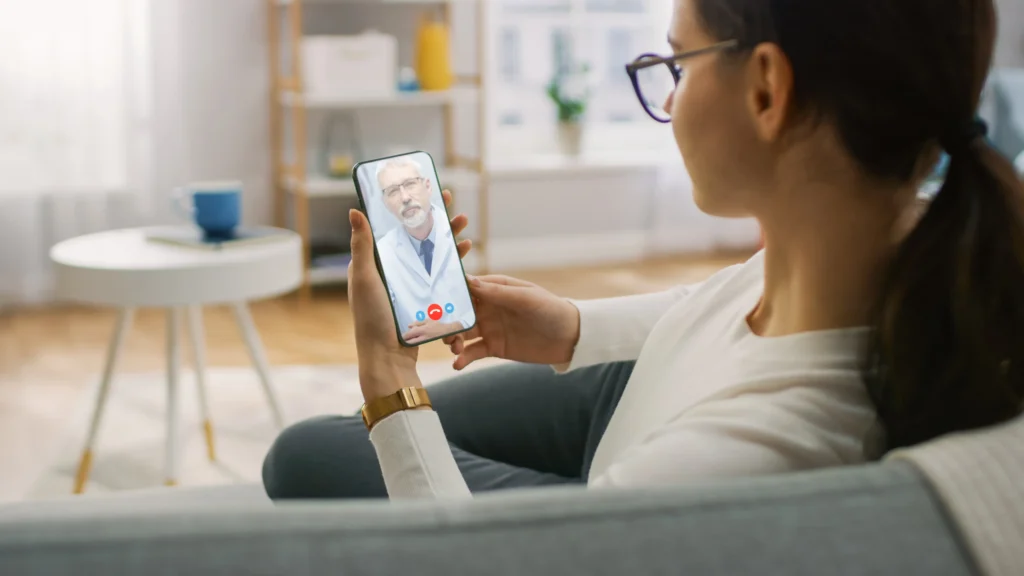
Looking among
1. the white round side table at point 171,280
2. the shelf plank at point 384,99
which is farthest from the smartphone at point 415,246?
the shelf plank at point 384,99

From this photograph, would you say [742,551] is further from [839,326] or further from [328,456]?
[328,456]

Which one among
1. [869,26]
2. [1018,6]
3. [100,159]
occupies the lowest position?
[100,159]

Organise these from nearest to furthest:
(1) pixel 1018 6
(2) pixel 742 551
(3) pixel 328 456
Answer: (2) pixel 742 551
(3) pixel 328 456
(1) pixel 1018 6

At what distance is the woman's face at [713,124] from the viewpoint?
752 millimetres

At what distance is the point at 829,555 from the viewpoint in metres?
0.42

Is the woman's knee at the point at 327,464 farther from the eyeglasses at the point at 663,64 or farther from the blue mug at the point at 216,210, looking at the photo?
the blue mug at the point at 216,210

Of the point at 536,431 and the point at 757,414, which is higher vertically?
the point at 757,414

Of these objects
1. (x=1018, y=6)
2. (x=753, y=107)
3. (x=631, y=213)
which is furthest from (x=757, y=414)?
(x=1018, y=6)

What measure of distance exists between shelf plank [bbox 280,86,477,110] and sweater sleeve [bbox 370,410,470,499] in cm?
298

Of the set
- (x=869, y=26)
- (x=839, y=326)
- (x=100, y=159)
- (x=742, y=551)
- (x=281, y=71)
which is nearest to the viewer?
(x=742, y=551)

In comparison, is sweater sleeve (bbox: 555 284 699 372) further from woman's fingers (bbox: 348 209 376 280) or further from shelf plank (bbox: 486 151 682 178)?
shelf plank (bbox: 486 151 682 178)

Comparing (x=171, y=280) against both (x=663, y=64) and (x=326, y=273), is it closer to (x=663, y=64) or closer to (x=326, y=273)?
(x=663, y=64)

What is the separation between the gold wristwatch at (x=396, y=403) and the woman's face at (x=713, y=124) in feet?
0.87

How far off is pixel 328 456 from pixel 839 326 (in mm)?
559
